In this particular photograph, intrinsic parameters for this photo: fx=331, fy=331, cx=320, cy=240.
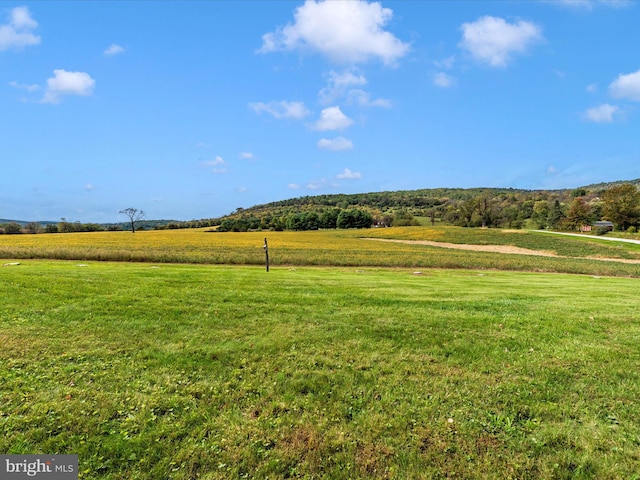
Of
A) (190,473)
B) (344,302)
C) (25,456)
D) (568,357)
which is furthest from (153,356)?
(568,357)

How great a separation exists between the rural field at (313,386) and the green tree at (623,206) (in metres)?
83.0

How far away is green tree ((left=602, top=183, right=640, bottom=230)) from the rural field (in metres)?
83.0

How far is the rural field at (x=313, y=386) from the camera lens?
347 centimetres

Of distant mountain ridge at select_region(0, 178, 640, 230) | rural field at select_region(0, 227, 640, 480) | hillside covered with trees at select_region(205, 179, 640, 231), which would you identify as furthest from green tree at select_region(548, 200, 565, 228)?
rural field at select_region(0, 227, 640, 480)

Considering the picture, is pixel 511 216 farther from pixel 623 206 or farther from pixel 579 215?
pixel 623 206

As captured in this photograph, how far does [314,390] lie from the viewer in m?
4.71

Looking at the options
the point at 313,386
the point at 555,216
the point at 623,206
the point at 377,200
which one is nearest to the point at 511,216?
the point at 555,216

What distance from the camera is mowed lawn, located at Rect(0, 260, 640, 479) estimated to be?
3463 mm

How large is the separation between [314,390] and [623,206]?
3583 inches

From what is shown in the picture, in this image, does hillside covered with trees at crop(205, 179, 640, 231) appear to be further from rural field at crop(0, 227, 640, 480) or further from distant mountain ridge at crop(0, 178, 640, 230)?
rural field at crop(0, 227, 640, 480)

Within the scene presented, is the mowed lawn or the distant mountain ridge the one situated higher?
the distant mountain ridge

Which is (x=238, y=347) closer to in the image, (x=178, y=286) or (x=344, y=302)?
(x=344, y=302)

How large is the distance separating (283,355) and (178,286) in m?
6.14

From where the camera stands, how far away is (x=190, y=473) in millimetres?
3260
